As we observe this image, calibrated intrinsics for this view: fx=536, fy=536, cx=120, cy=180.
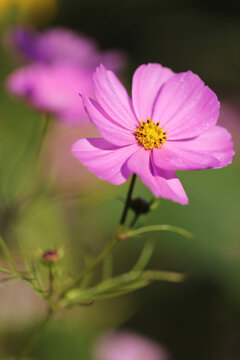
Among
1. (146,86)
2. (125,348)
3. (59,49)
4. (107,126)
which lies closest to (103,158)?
(107,126)

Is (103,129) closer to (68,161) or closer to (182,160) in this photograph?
(182,160)

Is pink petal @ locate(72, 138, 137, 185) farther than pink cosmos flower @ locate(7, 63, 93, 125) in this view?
No

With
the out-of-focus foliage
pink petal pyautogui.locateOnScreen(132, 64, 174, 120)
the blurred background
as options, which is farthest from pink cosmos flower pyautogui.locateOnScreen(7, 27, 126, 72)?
the out-of-focus foliage

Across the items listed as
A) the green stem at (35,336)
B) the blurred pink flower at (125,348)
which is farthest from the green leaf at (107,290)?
the blurred pink flower at (125,348)

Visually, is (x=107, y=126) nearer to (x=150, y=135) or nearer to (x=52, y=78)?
(x=150, y=135)

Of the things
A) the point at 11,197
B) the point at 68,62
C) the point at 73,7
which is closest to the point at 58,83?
the point at 68,62

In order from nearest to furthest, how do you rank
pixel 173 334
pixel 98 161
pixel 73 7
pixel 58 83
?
pixel 98 161 → pixel 58 83 → pixel 173 334 → pixel 73 7

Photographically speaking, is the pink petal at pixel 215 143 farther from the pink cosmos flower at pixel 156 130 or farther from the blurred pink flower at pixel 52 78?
the blurred pink flower at pixel 52 78

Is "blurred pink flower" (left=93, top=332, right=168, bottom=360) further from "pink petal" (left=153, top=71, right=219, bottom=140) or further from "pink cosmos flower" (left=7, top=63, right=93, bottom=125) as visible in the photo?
"pink petal" (left=153, top=71, right=219, bottom=140)
